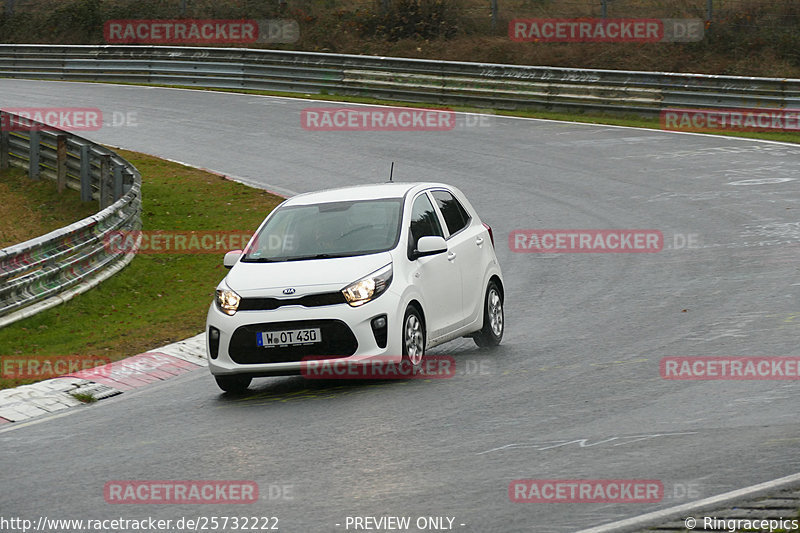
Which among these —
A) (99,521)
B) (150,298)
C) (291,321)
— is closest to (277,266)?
(291,321)

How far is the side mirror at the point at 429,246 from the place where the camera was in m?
10.9

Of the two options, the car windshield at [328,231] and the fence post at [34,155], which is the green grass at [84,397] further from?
the fence post at [34,155]

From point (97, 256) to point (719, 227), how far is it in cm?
888

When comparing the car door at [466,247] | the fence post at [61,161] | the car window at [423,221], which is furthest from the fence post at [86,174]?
the car window at [423,221]

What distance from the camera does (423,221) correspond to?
455 inches

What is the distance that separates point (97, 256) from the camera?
15789mm

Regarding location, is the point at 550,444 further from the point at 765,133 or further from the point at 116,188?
the point at 765,133

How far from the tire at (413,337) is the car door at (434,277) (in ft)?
0.50

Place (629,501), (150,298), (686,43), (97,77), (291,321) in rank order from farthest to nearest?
(97,77) < (686,43) < (150,298) < (291,321) < (629,501)

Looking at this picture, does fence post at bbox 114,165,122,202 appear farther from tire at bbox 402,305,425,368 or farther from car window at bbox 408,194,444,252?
tire at bbox 402,305,425,368

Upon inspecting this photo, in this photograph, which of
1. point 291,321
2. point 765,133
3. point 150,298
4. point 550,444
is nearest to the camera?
point 550,444

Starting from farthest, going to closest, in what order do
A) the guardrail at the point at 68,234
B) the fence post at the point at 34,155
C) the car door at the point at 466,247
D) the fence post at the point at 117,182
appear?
the fence post at the point at 34,155, the fence post at the point at 117,182, the guardrail at the point at 68,234, the car door at the point at 466,247

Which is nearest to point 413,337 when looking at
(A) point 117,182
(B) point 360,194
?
(B) point 360,194

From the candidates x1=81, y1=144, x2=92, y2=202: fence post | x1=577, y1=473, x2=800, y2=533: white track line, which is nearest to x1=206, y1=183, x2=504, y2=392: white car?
x1=577, y1=473, x2=800, y2=533: white track line
